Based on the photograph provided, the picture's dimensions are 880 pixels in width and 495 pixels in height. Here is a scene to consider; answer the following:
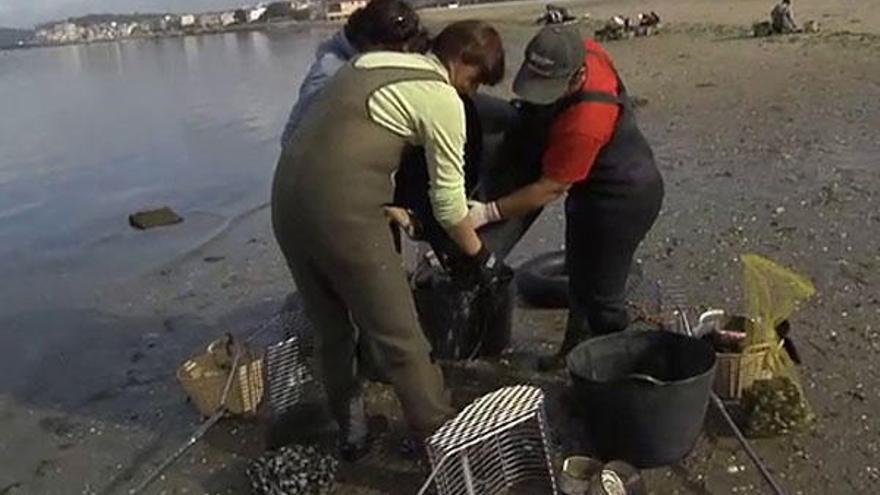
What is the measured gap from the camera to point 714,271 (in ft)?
21.4

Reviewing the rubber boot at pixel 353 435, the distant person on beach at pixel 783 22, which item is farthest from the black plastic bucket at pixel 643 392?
the distant person on beach at pixel 783 22

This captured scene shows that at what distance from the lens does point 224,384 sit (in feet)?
15.9

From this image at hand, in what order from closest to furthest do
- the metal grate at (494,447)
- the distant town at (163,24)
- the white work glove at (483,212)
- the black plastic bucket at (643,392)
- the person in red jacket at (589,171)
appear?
1. the metal grate at (494,447)
2. the black plastic bucket at (643,392)
3. the person in red jacket at (589,171)
4. the white work glove at (483,212)
5. the distant town at (163,24)

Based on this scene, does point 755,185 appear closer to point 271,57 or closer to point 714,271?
point 714,271

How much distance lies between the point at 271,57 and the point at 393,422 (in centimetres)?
4368

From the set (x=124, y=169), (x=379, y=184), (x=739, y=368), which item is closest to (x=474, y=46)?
(x=379, y=184)

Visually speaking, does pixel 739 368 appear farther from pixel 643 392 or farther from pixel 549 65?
pixel 549 65

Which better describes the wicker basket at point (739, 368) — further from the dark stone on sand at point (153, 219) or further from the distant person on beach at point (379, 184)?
the dark stone on sand at point (153, 219)

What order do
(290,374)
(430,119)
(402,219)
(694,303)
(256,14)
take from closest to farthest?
1. (430,119)
2. (402,219)
3. (290,374)
4. (694,303)
5. (256,14)

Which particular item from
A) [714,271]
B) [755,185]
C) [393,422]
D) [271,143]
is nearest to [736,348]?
[393,422]

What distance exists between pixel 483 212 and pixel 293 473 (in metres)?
1.44

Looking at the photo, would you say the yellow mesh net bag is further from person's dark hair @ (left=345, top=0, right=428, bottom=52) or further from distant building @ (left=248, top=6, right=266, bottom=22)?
distant building @ (left=248, top=6, right=266, bottom=22)

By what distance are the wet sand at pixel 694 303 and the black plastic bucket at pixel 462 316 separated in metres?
0.14

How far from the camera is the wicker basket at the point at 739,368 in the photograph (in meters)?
4.33
